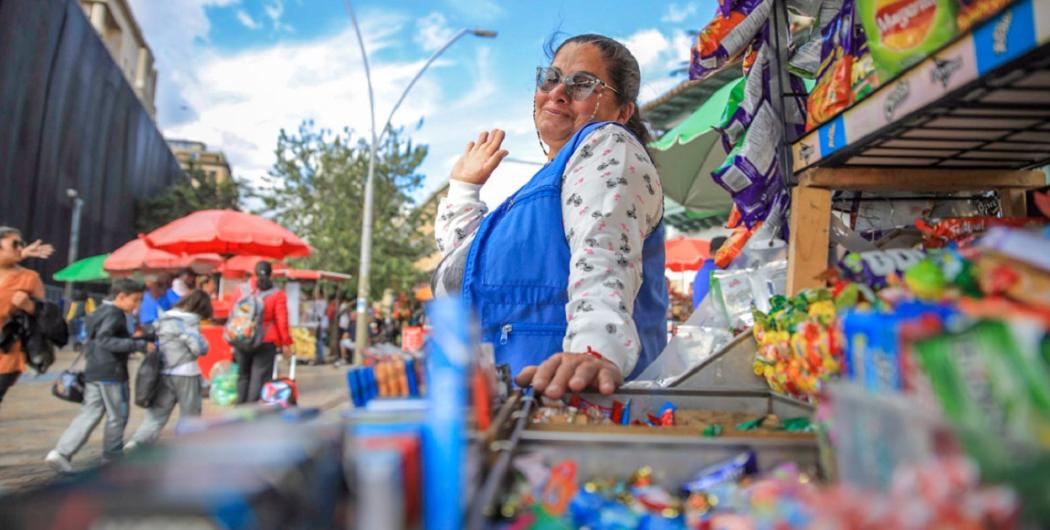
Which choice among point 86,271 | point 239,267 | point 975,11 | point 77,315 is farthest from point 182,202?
point 975,11

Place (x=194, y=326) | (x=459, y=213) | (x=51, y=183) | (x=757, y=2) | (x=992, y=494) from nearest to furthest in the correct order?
(x=992, y=494) → (x=757, y=2) → (x=459, y=213) → (x=194, y=326) → (x=51, y=183)

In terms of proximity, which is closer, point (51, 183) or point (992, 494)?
point (992, 494)

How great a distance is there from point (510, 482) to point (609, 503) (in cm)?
12

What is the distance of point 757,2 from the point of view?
185 cm

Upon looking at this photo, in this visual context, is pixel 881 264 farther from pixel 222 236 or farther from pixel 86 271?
pixel 86 271

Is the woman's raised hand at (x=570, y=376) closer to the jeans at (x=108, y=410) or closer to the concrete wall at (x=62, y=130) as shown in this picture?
the jeans at (x=108, y=410)

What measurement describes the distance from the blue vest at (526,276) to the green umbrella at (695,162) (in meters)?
3.82

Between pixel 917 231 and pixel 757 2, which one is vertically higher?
pixel 757 2

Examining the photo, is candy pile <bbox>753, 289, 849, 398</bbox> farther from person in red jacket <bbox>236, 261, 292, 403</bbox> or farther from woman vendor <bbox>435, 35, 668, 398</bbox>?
person in red jacket <bbox>236, 261, 292, 403</bbox>

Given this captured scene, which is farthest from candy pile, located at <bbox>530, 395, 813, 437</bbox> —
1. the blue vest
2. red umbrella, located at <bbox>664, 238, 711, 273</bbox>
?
red umbrella, located at <bbox>664, 238, 711, 273</bbox>

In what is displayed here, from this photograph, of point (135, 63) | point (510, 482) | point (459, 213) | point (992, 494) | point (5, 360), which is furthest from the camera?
point (135, 63)

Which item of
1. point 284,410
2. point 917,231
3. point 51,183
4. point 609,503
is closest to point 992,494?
point 609,503

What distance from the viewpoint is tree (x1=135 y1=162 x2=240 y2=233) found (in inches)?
1243

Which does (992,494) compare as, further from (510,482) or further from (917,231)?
(917,231)
